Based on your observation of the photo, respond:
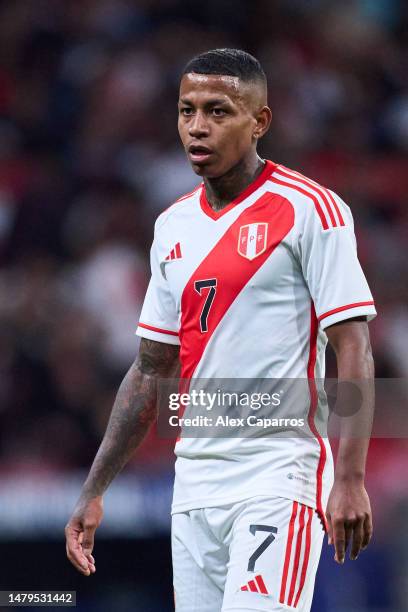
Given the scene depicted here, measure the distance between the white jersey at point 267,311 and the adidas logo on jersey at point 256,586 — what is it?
0.28 meters

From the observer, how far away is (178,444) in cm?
406

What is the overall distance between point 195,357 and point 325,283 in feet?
1.82

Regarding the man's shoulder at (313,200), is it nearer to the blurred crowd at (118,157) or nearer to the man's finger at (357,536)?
the man's finger at (357,536)

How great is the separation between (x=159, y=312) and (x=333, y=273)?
83cm

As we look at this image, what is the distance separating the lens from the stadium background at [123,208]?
21.1ft

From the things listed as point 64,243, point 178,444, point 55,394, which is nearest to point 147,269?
point 64,243

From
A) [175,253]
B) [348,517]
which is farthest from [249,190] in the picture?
[348,517]

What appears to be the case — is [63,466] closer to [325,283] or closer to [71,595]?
[71,595]

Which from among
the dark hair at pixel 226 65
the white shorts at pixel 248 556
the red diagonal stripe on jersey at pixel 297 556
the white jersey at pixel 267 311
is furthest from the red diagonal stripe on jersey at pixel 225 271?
the red diagonal stripe on jersey at pixel 297 556

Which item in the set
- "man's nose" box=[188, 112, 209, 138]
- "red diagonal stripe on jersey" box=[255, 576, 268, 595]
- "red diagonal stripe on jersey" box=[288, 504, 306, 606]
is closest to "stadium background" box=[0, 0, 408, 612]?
"red diagonal stripe on jersey" box=[288, 504, 306, 606]

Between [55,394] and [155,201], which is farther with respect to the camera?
[155,201]

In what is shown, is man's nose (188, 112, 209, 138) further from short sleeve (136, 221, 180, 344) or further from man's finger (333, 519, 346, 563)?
man's finger (333, 519, 346, 563)

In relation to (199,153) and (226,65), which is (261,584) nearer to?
(199,153)

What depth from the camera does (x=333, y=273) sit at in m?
3.75
